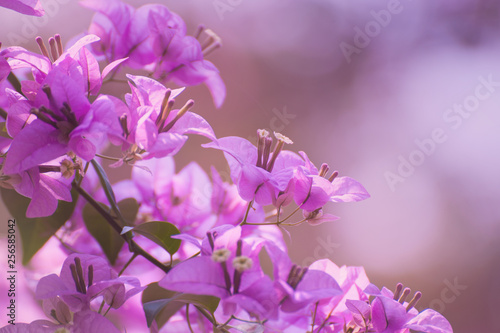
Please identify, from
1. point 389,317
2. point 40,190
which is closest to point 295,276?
point 389,317

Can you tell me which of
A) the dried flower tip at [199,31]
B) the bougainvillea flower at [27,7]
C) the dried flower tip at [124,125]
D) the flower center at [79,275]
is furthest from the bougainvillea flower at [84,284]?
the dried flower tip at [199,31]

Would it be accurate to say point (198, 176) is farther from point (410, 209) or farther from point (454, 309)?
point (454, 309)

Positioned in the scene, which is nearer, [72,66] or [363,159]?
[72,66]

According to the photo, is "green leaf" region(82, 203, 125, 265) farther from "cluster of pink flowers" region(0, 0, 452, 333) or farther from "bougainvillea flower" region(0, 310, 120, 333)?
"bougainvillea flower" region(0, 310, 120, 333)

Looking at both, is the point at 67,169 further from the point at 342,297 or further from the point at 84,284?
the point at 342,297

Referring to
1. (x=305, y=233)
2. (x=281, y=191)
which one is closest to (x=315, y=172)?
(x=281, y=191)

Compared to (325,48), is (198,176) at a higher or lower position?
lower
